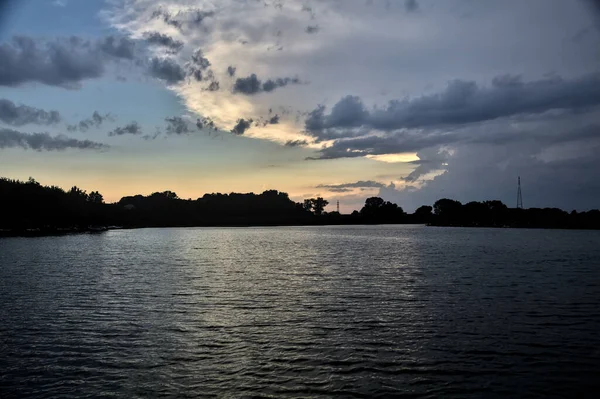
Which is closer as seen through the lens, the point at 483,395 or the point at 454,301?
the point at 483,395

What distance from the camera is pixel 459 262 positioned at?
76125mm

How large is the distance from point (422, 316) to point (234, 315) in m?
14.3

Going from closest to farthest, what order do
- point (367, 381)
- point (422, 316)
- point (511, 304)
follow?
1. point (367, 381)
2. point (422, 316)
3. point (511, 304)

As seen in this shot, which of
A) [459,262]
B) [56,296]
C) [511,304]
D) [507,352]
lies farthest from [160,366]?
[459,262]

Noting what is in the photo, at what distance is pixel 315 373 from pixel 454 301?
22749 mm

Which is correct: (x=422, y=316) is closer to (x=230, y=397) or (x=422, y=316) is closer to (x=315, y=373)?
(x=315, y=373)

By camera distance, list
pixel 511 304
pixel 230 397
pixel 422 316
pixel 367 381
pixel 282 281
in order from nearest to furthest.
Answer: pixel 230 397 → pixel 367 381 → pixel 422 316 → pixel 511 304 → pixel 282 281

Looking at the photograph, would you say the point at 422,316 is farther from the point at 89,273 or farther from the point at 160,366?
the point at 89,273

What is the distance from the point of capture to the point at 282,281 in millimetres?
53562

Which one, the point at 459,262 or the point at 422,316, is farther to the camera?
the point at 459,262

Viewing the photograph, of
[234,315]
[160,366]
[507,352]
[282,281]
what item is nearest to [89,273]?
[282,281]

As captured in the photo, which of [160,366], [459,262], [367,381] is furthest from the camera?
[459,262]

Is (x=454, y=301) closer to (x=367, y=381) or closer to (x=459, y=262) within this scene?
(x=367, y=381)

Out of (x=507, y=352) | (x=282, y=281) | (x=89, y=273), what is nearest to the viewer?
(x=507, y=352)
